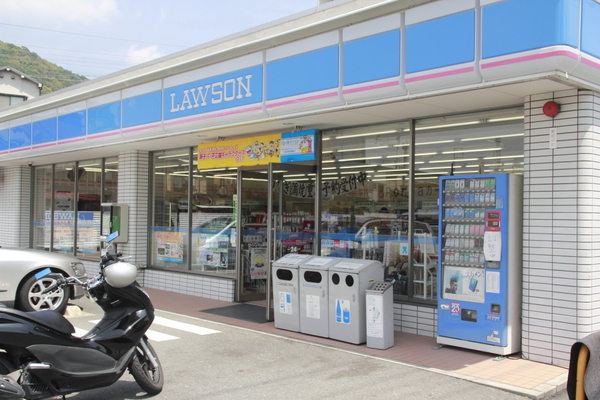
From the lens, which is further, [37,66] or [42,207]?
[37,66]

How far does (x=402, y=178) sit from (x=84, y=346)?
5081 millimetres

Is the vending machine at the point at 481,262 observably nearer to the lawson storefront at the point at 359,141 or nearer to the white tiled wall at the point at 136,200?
the lawson storefront at the point at 359,141

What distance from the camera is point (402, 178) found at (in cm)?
819

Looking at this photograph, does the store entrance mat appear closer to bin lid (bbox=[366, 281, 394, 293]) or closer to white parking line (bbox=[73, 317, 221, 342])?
white parking line (bbox=[73, 317, 221, 342])

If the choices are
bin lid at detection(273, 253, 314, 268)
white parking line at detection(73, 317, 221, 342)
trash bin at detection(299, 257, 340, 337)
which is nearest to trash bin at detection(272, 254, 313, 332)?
bin lid at detection(273, 253, 314, 268)

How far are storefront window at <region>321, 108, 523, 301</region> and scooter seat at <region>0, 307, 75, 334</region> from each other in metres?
4.92

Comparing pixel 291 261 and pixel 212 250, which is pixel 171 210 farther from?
pixel 291 261

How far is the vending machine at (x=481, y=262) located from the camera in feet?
21.4

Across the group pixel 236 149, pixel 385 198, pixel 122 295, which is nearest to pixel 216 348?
pixel 122 295

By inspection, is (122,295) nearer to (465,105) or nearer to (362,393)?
(362,393)

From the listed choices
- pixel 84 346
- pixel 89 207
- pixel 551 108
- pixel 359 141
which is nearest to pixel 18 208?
pixel 89 207

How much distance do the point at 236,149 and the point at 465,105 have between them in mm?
4335

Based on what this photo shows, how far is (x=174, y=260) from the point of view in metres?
12.1

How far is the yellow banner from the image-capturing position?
9.32 metres
